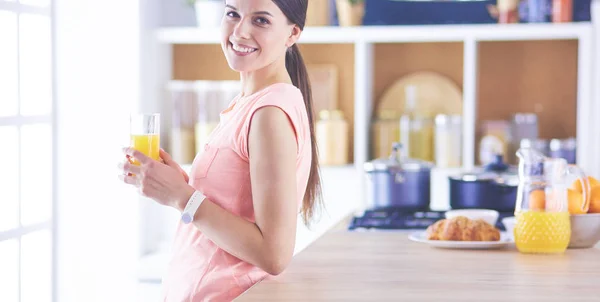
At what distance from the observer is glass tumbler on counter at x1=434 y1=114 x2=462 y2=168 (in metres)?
4.09

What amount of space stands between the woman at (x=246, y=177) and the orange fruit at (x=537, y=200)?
1.73 ft

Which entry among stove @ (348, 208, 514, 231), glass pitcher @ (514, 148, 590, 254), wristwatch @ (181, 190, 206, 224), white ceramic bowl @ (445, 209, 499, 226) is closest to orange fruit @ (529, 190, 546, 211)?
glass pitcher @ (514, 148, 590, 254)

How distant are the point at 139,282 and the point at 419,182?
1559 mm

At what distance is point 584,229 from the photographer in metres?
2.05

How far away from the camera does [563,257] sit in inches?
76.4

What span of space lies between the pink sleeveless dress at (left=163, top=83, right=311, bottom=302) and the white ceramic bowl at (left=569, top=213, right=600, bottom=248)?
705 millimetres

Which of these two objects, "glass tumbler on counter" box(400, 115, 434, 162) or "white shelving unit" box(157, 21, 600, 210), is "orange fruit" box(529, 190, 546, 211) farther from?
"glass tumbler on counter" box(400, 115, 434, 162)

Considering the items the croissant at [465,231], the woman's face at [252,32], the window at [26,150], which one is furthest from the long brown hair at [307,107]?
the window at [26,150]

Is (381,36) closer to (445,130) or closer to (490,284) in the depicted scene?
(445,130)

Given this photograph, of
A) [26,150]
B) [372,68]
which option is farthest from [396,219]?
[372,68]

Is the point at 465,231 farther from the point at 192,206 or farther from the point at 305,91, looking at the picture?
the point at 192,206

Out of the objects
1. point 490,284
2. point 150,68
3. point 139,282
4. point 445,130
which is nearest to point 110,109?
point 150,68

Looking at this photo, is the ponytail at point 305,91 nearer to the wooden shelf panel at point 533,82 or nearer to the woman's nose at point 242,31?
the woman's nose at point 242,31

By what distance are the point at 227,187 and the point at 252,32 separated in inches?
11.4
